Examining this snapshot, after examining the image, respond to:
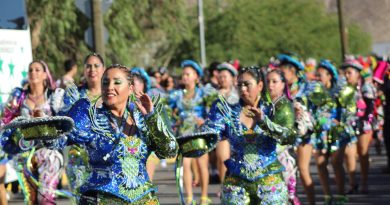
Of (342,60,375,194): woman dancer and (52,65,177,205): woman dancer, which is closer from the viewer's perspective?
(52,65,177,205): woman dancer

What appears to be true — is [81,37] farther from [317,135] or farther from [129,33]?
[317,135]

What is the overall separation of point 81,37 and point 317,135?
15.8 m

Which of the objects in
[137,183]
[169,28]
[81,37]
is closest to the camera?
[137,183]

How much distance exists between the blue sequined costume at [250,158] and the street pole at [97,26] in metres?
7.87

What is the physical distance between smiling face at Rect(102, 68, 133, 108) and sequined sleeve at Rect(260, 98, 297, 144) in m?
1.72

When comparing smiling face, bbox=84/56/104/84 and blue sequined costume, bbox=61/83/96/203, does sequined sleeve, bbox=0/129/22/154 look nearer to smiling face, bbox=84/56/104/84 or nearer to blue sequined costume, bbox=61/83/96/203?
smiling face, bbox=84/56/104/84

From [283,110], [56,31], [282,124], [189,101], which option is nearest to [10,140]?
[282,124]

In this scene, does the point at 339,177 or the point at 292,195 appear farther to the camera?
the point at 339,177

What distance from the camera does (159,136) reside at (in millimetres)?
7258

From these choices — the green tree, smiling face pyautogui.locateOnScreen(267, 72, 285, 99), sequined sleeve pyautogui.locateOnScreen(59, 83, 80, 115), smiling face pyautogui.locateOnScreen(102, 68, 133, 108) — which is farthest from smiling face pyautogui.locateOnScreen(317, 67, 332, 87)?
the green tree

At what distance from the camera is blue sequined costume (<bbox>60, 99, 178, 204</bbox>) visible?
715cm

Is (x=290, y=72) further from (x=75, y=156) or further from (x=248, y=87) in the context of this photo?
(x=248, y=87)

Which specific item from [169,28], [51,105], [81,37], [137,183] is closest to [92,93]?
[51,105]

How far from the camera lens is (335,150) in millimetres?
13602
